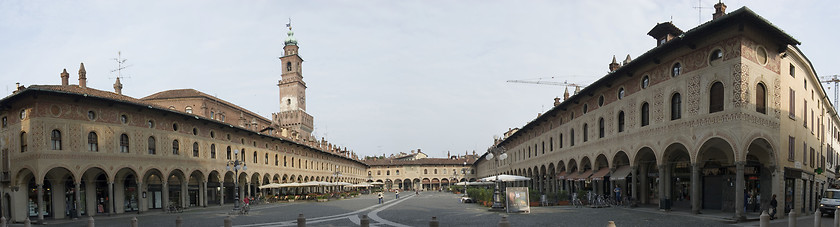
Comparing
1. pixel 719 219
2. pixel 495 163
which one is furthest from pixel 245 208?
pixel 495 163

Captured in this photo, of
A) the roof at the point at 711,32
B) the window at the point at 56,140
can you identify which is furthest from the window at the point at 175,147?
the roof at the point at 711,32

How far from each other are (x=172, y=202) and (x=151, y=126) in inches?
270

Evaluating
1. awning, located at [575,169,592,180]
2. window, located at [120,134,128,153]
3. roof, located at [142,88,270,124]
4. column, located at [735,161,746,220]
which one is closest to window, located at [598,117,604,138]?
awning, located at [575,169,592,180]

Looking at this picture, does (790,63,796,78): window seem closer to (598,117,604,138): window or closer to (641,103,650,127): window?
(641,103,650,127): window

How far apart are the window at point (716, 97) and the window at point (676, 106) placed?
1.90 metres

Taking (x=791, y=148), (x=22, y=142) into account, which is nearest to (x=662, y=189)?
(x=791, y=148)

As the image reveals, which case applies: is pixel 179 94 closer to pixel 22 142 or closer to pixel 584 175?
pixel 22 142

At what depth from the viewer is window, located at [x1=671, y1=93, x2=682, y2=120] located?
874 inches

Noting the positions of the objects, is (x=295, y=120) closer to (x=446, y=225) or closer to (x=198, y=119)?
(x=198, y=119)

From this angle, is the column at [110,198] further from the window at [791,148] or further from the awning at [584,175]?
the window at [791,148]

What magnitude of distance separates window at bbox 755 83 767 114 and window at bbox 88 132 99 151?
112 ft

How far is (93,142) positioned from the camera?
1167 inches

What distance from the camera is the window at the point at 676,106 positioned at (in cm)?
2220

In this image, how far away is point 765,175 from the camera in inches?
831
